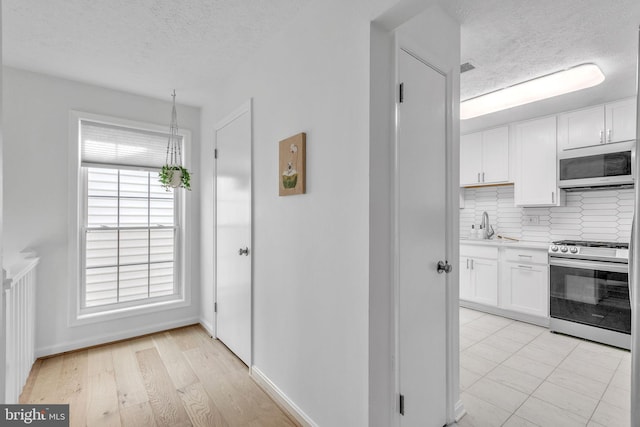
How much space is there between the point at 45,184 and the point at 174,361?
1.94 metres

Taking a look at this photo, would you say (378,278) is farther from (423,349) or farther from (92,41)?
(92,41)

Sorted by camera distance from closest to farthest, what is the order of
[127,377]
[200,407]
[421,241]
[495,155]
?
[421,241] < [200,407] < [127,377] < [495,155]

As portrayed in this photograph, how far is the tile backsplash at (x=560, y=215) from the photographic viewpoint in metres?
3.43

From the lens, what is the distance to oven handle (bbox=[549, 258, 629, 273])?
2990 mm

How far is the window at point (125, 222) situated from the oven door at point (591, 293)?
411 cm

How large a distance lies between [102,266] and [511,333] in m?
4.26

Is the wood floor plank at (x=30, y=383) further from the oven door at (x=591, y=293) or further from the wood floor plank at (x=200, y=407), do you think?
the oven door at (x=591, y=293)

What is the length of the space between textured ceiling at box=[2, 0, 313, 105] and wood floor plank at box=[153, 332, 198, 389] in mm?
2518

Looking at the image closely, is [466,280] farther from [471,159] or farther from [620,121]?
[620,121]

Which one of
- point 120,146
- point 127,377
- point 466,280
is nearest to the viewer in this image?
point 127,377

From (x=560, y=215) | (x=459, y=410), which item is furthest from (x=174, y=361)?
(x=560, y=215)

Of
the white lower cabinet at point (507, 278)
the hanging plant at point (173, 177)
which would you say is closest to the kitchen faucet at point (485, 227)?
the white lower cabinet at point (507, 278)

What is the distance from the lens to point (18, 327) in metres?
2.00

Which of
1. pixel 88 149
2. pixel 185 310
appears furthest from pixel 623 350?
pixel 88 149
